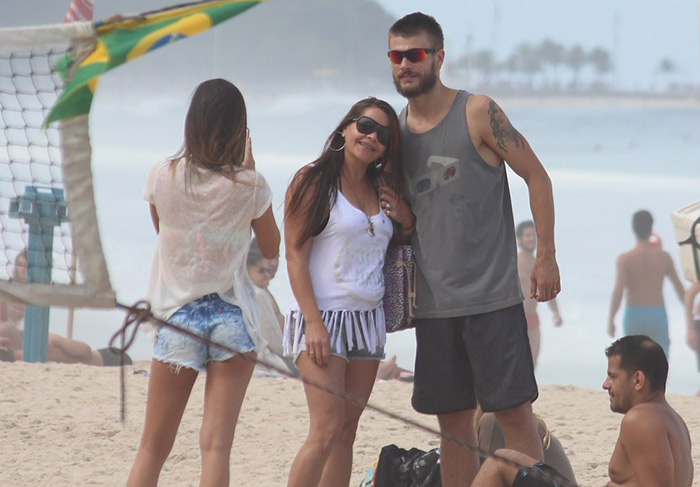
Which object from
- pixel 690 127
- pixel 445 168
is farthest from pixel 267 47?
pixel 445 168

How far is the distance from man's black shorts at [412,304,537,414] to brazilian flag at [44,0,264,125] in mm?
1318

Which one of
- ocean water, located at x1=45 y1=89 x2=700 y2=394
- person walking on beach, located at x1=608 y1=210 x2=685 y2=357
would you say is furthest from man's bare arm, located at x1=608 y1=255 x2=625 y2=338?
ocean water, located at x1=45 y1=89 x2=700 y2=394

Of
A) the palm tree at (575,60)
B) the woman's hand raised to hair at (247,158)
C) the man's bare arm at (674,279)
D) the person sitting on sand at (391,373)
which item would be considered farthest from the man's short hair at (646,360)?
the palm tree at (575,60)

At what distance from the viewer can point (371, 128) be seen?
3.81m

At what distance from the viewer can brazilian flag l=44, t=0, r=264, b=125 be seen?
10.3 ft

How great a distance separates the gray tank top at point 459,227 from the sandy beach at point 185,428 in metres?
1.63

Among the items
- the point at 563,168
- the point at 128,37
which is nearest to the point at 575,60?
the point at 563,168

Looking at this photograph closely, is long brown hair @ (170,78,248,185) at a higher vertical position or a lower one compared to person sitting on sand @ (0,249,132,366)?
higher

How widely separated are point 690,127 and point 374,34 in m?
8.04

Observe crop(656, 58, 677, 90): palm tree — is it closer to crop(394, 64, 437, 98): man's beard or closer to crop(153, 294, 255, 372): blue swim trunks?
crop(394, 64, 437, 98): man's beard

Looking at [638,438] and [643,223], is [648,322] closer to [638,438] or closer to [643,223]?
[643,223]

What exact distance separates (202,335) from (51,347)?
19.7 ft

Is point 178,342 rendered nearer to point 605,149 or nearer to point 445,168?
point 445,168

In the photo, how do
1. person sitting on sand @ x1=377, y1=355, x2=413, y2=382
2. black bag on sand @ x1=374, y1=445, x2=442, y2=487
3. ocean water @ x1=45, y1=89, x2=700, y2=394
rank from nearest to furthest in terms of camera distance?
black bag on sand @ x1=374, y1=445, x2=442, y2=487, person sitting on sand @ x1=377, y1=355, x2=413, y2=382, ocean water @ x1=45, y1=89, x2=700, y2=394
